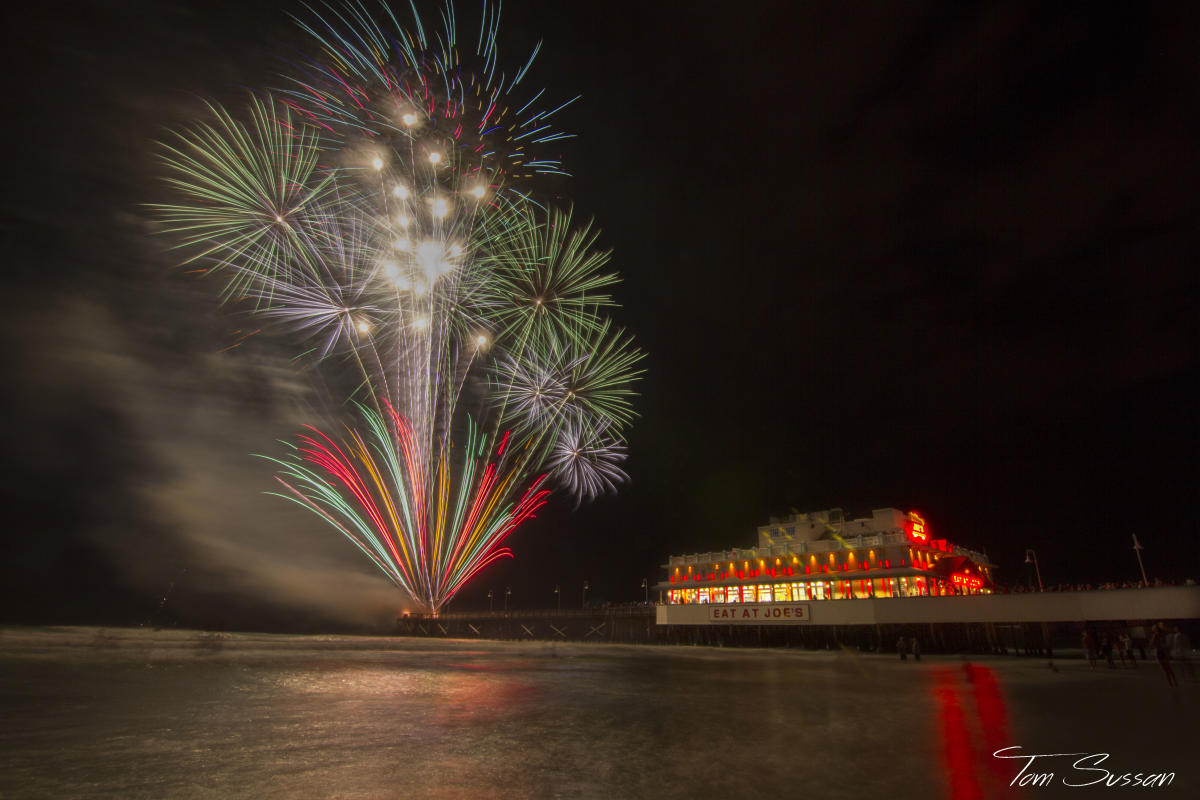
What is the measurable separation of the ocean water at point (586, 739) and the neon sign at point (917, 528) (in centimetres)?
3965

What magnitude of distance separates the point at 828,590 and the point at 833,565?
242 cm

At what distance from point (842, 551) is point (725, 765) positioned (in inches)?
2053

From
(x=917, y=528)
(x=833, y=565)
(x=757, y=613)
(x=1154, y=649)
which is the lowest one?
(x=757, y=613)

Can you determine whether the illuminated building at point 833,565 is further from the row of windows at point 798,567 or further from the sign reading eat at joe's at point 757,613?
the sign reading eat at joe's at point 757,613

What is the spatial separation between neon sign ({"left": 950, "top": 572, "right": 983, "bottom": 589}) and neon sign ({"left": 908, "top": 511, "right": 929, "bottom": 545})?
3975 millimetres

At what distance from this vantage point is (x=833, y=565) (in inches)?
2141

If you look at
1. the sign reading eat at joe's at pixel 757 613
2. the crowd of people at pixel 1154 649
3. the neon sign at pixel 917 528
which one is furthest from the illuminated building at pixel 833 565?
the crowd of people at pixel 1154 649

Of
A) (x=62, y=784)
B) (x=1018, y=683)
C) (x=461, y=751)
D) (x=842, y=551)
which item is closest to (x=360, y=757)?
(x=461, y=751)

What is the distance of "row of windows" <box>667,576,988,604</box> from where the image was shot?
5041cm

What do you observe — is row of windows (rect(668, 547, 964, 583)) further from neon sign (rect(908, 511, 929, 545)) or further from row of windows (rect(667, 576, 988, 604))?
neon sign (rect(908, 511, 929, 545))

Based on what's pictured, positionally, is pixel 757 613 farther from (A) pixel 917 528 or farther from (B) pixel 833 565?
(A) pixel 917 528

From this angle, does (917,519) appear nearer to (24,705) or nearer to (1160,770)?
(1160,770)
